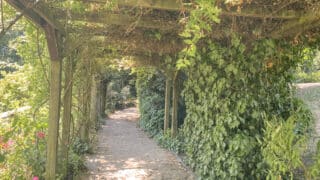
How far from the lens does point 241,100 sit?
4.29 meters

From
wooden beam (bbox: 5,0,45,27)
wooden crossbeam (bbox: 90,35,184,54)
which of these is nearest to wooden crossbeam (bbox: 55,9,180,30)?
wooden beam (bbox: 5,0,45,27)

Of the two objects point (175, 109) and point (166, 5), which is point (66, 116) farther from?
point (175, 109)

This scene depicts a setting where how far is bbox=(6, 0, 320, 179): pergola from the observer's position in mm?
3119

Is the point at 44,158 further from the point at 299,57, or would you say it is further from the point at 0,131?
the point at 299,57

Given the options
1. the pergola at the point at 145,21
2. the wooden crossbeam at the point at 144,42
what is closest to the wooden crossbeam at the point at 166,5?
the pergola at the point at 145,21

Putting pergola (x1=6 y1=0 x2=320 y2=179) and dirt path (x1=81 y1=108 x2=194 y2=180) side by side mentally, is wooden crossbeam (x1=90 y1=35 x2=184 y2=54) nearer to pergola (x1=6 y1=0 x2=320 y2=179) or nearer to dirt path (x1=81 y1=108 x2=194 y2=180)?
pergola (x1=6 y1=0 x2=320 y2=179)

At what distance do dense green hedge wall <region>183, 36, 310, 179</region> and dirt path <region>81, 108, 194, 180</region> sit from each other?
1571 millimetres

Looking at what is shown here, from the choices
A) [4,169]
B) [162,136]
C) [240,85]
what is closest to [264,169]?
[240,85]

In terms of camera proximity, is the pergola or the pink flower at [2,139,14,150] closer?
the pergola

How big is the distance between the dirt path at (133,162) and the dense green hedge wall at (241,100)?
1571 mm

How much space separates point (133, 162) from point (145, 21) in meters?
3.86

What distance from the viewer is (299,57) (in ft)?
15.7

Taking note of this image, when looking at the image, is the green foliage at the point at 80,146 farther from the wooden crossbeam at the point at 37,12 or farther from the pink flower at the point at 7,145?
the wooden crossbeam at the point at 37,12

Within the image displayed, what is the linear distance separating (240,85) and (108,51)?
3.78m
